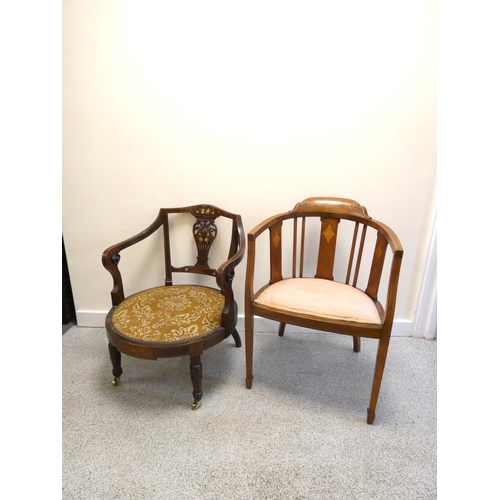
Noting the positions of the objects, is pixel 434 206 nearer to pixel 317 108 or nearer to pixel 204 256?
pixel 317 108

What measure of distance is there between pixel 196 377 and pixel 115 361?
0.42 meters

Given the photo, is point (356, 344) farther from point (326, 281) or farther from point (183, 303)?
point (183, 303)

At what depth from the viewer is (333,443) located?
3.77 feet

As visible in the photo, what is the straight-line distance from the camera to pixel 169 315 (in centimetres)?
135

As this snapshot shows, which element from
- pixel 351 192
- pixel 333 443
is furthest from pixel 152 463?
pixel 351 192

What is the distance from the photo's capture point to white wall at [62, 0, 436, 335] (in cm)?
146

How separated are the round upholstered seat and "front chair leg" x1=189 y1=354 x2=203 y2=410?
108 millimetres

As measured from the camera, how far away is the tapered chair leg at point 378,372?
3.76ft

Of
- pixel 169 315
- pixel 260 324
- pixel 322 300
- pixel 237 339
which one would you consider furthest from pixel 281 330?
pixel 169 315

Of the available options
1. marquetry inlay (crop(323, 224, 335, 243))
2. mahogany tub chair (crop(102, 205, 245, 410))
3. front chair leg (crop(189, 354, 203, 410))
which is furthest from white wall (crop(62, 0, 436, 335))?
front chair leg (crop(189, 354, 203, 410))

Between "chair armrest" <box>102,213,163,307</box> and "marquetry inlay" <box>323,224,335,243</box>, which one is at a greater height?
"marquetry inlay" <box>323,224,335,243</box>

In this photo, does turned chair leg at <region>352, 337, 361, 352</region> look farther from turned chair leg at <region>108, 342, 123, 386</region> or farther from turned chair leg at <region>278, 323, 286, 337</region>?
turned chair leg at <region>108, 342, 123, 386</region>

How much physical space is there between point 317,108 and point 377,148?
1.27 feet
